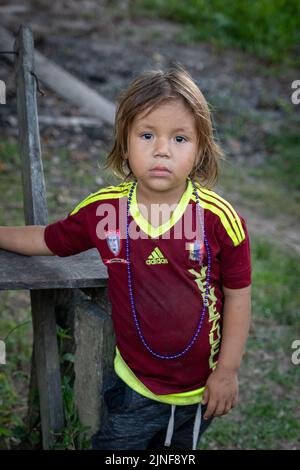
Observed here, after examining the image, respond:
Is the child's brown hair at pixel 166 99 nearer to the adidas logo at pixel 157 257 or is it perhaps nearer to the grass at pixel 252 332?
the adidas logo at pixel 157 257

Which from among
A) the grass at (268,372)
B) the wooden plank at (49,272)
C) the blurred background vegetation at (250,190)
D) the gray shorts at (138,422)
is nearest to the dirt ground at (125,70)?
the blurred background vegetation at (250,190)

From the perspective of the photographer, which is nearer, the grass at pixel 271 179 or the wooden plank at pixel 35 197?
the wooden plank at pixel 35 197

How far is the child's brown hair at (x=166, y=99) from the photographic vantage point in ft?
6.68

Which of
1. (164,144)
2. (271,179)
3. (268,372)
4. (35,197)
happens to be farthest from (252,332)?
(271,179)

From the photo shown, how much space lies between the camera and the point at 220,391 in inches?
86.3

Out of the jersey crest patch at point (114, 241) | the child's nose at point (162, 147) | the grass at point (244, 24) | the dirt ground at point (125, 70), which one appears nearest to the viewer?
the child's nose at point (162, 147)

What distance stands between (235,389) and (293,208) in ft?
12.5

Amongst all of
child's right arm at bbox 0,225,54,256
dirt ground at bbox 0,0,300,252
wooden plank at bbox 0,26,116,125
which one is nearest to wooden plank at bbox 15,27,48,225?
child's right arm at bbox 0,225,54,256

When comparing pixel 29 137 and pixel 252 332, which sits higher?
pixel 29 137

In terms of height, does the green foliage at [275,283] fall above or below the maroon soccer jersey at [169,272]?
below

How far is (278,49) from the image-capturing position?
9273mm

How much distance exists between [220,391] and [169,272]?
0.41 meters

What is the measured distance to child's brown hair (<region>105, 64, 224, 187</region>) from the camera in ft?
6.68

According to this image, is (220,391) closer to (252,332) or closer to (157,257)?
(157,257)
